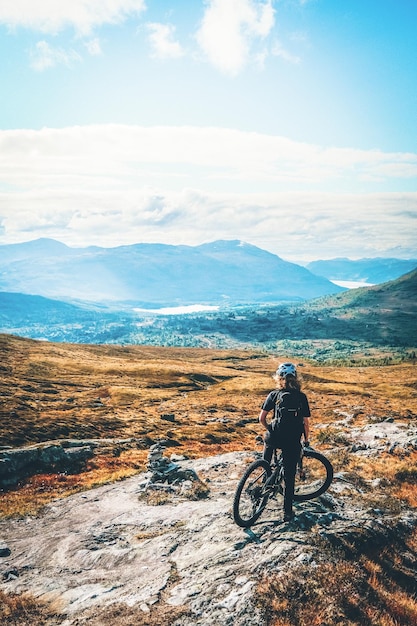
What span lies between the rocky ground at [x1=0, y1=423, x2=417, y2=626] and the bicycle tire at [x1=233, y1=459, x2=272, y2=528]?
0.33 m

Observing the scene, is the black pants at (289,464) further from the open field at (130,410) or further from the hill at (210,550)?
the open field at (130,410)

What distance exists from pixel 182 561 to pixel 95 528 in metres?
6.28

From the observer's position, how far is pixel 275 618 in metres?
8.36

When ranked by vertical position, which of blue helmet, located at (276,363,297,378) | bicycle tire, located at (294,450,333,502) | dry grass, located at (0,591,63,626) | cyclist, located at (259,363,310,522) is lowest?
dry grass, located at (0,591,63,626)

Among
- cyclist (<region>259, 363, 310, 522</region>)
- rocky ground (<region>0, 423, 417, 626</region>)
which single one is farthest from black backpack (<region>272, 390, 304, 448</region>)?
rocky ground (<region>0, 423, 417, 626</region>)

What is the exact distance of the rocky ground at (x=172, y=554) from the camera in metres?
9.12

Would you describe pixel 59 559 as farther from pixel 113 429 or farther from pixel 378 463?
pixel 113 429

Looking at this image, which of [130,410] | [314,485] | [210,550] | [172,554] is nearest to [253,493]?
[210,550]

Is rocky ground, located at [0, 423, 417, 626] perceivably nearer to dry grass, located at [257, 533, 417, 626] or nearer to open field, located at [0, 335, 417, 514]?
dry grass, located at [257, 533, 417, 626]

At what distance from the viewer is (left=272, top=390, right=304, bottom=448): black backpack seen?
11.4 metres

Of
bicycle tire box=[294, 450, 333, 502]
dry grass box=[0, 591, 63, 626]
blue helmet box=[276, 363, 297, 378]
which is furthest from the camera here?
bicycle tire box=[294, 450, 333, 502]

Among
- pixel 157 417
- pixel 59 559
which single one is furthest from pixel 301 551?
pixel 157 417

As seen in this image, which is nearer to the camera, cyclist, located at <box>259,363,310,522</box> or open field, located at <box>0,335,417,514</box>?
cyclist, located at <box>259,363,310,522</box>

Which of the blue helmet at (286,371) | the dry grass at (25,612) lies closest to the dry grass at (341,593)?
the blue helmet at (286,371)
